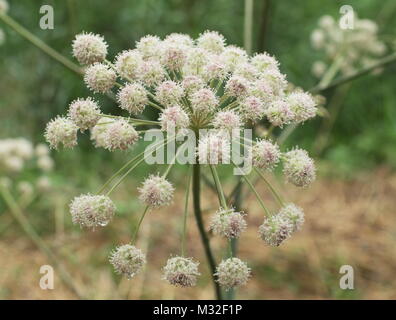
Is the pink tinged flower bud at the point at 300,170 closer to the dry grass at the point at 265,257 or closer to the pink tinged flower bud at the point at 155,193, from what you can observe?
the pink tinged flower bud at the point at 155,193

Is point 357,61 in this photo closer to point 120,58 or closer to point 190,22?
point 190,22

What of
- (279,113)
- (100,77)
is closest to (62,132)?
(100,77)

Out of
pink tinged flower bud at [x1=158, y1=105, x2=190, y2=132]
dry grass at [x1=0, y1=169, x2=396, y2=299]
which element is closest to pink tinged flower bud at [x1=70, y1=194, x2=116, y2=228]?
pink tinged flower bud at [x1=158, y1=105, x2=190, y2=132]

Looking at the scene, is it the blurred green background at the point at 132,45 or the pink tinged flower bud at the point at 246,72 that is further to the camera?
the blurred green background at the point at 132,45

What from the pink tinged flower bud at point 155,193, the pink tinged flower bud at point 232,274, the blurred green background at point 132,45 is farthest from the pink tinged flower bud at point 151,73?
the blurred green background at point 132,45

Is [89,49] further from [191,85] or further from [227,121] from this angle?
[227,121]

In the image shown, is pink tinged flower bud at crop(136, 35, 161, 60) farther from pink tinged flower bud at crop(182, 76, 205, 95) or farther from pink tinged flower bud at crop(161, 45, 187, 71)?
pink tinged flower bud at crop(182, 76, 205, 95)

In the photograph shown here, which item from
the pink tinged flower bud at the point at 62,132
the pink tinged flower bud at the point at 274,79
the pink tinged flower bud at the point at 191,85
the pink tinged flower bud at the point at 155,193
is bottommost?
the pink tinged flower bud at the point at 155,193

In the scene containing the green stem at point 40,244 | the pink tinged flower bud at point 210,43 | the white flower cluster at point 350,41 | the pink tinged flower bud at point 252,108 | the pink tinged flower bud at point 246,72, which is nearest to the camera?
the pink tinged flower bud at point 252,108
